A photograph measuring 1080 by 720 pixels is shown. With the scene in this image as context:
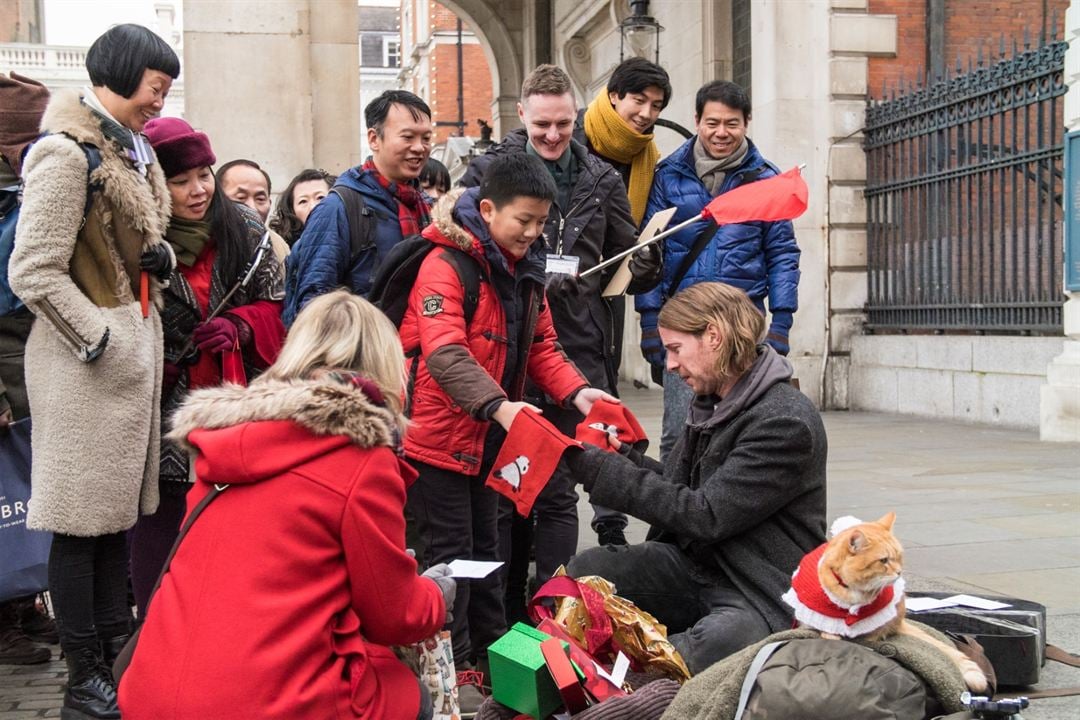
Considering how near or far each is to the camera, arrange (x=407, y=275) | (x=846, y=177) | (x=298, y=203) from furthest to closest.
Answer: (x=846, y=177) < (x=298, y=203) < (x=407, y=275)

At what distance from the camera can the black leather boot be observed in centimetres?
384

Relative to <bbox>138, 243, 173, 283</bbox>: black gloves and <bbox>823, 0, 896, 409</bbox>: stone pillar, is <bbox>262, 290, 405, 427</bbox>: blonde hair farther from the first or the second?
<bbox>823, 0, 896, 409</bbox>: stone pillar

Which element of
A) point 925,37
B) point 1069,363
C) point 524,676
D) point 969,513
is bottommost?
point 969,513

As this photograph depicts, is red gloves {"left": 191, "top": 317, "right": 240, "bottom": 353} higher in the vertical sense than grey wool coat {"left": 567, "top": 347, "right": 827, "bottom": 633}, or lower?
higher

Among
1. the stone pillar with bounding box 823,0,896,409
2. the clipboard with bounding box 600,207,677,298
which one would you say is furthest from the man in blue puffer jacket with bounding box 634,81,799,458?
the stone pillar with bounding box 823,0,896,409

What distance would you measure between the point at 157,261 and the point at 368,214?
1.03m

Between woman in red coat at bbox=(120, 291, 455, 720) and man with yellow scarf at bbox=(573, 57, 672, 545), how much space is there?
2.63 meters

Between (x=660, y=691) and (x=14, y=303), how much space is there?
252 centimetres

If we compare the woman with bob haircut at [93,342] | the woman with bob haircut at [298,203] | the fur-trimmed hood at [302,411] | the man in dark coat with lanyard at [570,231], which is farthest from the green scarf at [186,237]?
the woman with bob haircut at [298,203]

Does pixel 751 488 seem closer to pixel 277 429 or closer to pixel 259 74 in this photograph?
pixel 277 429

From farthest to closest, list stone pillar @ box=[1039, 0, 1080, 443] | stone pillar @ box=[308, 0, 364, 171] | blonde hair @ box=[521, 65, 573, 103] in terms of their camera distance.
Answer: stone pillar @ box=[308, 0, 364, 171]
stone pillar @ box=[1039, 0, 1080, 443]
blonde hair @ box=[521, 65, 573, 103]

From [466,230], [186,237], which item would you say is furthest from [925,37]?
[186,237]

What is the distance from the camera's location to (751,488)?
3637mm

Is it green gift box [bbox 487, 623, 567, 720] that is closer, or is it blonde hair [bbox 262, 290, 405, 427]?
blonde hair [bbox 262, 290, 405, 427]
